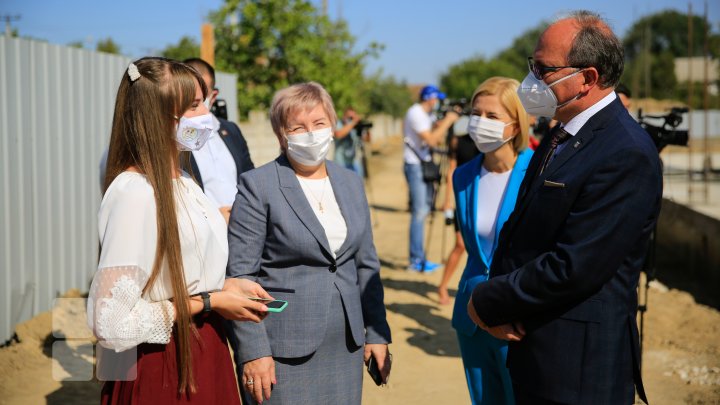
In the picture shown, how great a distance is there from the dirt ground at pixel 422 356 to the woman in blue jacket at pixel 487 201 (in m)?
1.67

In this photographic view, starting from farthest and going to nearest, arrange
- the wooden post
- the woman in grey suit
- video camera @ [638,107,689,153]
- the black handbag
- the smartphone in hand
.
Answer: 1. the wooden post
2. the black handbag
3. video camera @ [638,107,689,153]
4. the woman in grey suit
5. the smartphone in hand

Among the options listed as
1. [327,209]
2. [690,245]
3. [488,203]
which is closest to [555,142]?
[327,209]

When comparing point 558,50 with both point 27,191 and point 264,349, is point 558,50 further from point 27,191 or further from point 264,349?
point 27,191

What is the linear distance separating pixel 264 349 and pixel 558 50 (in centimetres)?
148

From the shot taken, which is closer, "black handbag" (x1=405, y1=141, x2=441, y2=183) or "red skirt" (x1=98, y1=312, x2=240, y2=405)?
"red skirt" (x1=98, y1=312, x2=240, y2=405)

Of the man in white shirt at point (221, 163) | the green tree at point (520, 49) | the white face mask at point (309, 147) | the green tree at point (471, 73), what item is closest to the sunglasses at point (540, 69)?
the white face mask at point (309, 147)

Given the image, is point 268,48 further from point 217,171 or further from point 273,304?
point 273,304

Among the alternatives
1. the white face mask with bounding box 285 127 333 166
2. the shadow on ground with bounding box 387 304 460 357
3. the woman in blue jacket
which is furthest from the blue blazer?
the shadow on ground with bounding box 387 304 460 357

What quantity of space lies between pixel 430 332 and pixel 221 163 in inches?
109

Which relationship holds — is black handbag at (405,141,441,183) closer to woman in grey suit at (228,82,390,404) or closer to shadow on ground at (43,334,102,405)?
shadow on ground at (43,334,102,405)

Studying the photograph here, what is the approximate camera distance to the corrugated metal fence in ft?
17.3

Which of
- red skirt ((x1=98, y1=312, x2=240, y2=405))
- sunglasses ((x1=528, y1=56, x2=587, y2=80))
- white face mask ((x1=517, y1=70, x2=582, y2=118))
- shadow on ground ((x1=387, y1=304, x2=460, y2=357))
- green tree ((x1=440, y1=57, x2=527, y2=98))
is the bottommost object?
shadow on ground ((x1=387, y1=304, x2=460, y2=357))

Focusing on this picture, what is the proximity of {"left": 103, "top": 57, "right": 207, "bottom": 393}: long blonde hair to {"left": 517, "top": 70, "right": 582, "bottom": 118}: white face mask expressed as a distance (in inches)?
45.1

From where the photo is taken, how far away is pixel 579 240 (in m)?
1.96
